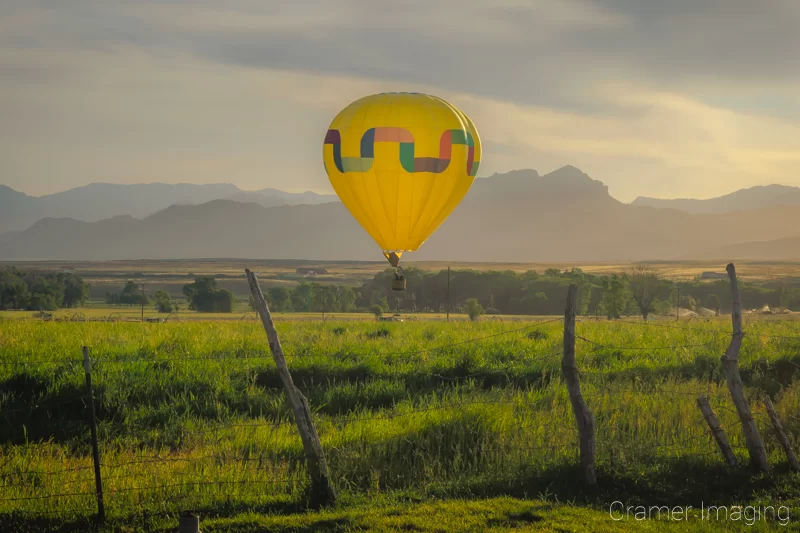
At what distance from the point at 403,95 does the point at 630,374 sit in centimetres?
1104

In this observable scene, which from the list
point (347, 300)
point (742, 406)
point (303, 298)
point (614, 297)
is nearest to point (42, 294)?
point (303, 298)

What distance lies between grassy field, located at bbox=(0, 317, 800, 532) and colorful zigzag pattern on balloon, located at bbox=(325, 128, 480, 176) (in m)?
5.58

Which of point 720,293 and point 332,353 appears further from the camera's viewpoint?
point 720,293

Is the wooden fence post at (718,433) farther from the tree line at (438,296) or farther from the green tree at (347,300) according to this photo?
the green tree at (347,300)

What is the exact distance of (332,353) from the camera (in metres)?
21.9

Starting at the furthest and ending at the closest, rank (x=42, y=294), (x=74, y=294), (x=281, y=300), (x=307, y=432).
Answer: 1. (x=74, y=294)
2. (x=281, y=300)
3. (x=42, y=294)
4. (x=307, y=432)

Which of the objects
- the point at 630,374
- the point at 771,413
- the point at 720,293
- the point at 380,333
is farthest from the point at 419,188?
the point at 720,293

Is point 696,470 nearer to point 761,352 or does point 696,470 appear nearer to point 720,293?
point 761,352

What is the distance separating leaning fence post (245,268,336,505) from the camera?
11109 mm

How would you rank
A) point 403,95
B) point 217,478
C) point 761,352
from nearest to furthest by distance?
point 217,478
point 761,352
point 403,95

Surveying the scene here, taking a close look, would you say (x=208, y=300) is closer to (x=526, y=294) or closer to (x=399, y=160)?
(x=526, y=294)

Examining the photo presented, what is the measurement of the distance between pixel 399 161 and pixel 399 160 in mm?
41

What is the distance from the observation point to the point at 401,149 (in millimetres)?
25031

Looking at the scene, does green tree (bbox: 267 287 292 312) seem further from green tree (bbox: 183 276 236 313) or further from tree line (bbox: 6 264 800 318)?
green tree (bbox: 183 276 236 313)
